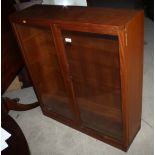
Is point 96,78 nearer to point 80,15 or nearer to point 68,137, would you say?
point 80,15

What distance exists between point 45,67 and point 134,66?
79 cm

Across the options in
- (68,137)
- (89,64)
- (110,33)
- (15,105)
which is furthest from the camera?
(15,105)

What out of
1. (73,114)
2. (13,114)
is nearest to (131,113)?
(73,114)

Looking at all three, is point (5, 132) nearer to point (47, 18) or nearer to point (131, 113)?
point (47, 18)

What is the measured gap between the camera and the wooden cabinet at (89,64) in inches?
47.6

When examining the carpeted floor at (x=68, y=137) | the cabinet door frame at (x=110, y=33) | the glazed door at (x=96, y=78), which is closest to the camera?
the cabinet door frame at (x=110, y=33)

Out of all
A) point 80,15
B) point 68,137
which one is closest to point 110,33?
point 80,15

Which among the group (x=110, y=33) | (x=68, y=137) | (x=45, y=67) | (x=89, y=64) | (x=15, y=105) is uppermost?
(x=110, y=33)

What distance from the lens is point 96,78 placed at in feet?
5.09

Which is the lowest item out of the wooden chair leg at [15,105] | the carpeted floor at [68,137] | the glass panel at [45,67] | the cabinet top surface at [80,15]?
the carpeted floor at [68,137]

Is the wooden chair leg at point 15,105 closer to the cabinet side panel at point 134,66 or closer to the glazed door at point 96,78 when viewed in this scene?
the glazed door at point 96,78

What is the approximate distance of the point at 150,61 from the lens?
2.52 m

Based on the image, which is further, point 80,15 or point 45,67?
point 45,67

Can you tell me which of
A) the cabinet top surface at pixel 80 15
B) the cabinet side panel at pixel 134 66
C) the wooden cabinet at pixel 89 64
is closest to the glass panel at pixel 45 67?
the wooden cabinet at pixel 89 64
